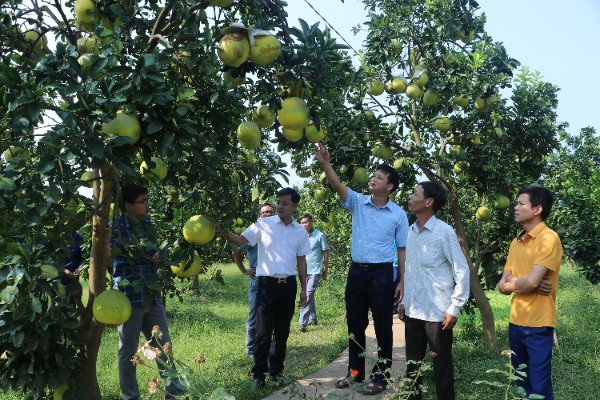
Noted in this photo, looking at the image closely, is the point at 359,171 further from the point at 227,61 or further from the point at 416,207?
the point at 227,61

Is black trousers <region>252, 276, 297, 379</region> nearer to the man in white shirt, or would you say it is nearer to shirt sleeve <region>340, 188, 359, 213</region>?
the man in white shirt

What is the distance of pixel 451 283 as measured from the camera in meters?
3.49

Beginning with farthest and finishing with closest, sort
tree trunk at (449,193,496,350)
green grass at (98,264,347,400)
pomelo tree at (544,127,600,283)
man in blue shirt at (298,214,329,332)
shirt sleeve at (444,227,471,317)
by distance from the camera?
man in blue shirt at (298,214,329,332), pomelo tree at (544,127,600,283), tree trunk at (449,193,496,350), green grass at (98,264,347,400), shirt sleeve at (444,227,471,317)

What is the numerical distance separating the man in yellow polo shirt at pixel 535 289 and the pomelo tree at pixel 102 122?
4.83 feet

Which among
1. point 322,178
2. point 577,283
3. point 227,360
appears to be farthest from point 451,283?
point 577,283

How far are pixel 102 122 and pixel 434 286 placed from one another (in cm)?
221

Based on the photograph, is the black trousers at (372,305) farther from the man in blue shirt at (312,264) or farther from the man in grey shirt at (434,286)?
the man in blue shirt at (312,264)

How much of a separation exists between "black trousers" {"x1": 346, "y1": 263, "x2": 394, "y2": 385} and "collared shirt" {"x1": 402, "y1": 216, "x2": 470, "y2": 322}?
2.06 ft

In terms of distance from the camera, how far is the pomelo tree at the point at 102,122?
2090 millimetres

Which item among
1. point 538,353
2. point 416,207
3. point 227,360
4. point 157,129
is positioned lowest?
point 227,360

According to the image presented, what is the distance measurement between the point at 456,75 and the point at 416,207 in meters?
2.27

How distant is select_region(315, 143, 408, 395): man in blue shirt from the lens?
4.23 metres

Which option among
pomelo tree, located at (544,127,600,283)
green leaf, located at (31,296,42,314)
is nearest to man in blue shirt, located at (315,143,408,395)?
green leaf, located at (31,296,42,314)

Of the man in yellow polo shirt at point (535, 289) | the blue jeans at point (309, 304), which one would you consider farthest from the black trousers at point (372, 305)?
the blue jeans at point (309, 304)
